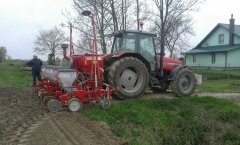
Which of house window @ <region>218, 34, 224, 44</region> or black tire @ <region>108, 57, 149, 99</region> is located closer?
black tire @ <region>108, 57, 149, 99</region>

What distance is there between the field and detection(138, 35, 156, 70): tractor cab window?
5.67 ft

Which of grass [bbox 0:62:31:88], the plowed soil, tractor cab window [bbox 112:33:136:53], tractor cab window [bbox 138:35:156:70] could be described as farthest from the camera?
grass [bbox 0:62:31:88]

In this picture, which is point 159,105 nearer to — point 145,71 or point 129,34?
point 145,71

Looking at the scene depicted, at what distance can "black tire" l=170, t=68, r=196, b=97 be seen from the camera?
509 inches

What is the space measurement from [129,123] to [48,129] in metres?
2.33

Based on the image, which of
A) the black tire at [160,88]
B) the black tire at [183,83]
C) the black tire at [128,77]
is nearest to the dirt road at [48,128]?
the black tire at [128,77]

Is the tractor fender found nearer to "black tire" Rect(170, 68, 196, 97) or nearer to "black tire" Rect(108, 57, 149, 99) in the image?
"black tire" Rect(170, 68, 196, 97)

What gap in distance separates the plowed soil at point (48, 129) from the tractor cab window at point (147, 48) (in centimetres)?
393

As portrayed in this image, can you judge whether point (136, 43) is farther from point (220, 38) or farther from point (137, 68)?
point (220, 38)

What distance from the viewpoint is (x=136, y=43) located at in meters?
12.4

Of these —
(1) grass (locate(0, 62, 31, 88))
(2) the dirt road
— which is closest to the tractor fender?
(2) the dirt road

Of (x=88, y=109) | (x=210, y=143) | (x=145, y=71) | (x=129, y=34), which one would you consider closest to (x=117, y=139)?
(x=88, y=109)

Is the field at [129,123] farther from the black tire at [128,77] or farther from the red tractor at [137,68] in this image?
the red tractor at [137,68]

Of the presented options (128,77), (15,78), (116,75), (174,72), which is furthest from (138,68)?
(15,78)
